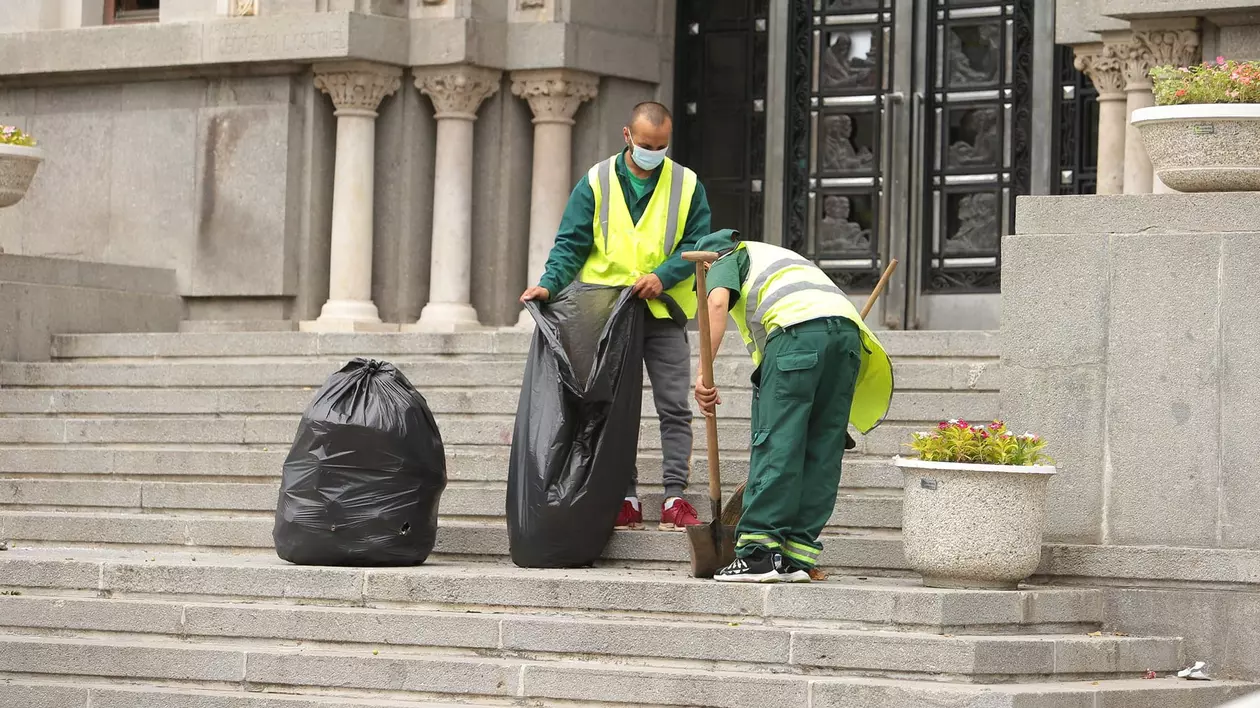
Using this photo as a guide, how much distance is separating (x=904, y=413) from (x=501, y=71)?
189 inches

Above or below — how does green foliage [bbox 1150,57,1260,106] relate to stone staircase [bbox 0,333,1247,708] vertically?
above

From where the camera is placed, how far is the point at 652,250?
29.3 ft

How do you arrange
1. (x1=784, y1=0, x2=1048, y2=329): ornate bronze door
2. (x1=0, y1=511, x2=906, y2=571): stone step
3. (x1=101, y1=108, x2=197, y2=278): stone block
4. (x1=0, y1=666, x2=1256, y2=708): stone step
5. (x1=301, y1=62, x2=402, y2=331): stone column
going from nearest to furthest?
(x1=0, y1=666, x2=1256, y2=708): stone step < (x1=0, y1=511, x2=906, y2=571): stone step < (x1=301, y1=62, x2=402, y2=331): stone column < (x1=784, y1=0, x2=1048, y2=329): ornate bronze door < (x1=101, y1=108, x2=197, y2=278): stone block

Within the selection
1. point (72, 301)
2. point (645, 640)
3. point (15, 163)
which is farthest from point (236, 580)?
point (15, 163)

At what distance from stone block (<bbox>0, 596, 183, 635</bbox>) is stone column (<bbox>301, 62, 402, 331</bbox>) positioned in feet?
16.0

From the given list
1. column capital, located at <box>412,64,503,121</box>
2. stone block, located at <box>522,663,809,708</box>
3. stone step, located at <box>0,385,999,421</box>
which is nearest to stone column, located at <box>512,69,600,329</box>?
column capital, located at <box>412,64,503,121</box>

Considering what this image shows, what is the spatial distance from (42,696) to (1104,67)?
Result: 22.8 feet

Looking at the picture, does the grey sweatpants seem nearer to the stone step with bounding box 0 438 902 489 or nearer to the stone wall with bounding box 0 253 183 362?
the stone step with bounding box 0 438 902 489

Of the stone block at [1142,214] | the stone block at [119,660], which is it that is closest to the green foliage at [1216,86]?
the stone block at [1142,214]

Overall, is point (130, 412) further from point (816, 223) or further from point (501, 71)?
point (816, 223)

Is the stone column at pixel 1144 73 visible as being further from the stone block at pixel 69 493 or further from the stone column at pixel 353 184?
the stone block at pixel 69 493

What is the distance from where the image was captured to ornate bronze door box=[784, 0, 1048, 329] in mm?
13531

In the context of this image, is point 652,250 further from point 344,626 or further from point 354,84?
point 354,84

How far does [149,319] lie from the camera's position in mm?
13211
